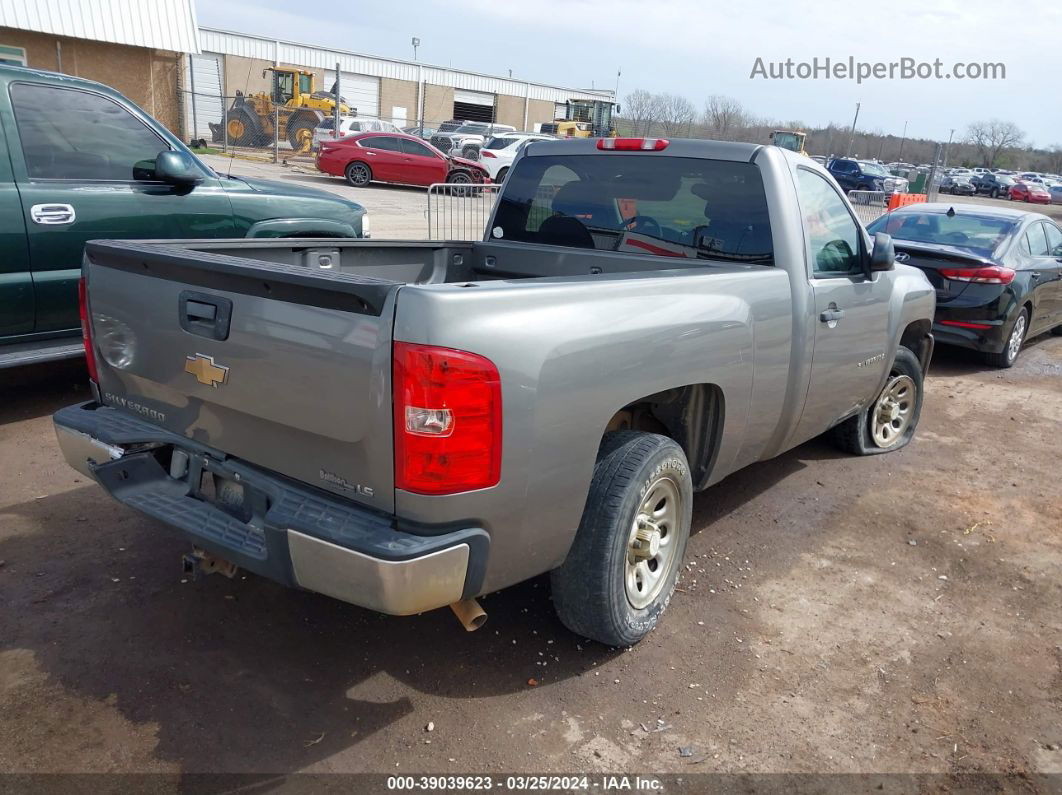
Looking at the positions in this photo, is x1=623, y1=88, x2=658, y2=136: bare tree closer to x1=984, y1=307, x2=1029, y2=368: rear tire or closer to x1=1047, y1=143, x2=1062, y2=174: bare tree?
x1=984, y1=307, x2=1029, y2=368: rear tire

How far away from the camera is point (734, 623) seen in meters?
3.60

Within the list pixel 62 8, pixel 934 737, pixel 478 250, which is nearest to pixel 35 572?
pixel 478 250

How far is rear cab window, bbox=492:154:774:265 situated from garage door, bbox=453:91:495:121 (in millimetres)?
49594

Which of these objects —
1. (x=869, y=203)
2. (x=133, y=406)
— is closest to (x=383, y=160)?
(x=869, y=203)

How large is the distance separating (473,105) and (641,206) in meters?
52.2

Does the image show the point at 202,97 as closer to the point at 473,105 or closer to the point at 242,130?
the point at 242,130

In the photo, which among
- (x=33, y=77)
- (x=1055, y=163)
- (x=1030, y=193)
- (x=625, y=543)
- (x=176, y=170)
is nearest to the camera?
(x=625, y=543)

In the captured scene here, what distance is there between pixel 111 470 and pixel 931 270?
25.0 ft

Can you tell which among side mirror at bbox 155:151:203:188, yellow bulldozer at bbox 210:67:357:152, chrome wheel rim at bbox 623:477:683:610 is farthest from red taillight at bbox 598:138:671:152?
yellow bulldozer at bbox 210:67:357:152

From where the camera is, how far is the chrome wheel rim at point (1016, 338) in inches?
337

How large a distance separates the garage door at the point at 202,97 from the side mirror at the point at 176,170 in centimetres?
2001

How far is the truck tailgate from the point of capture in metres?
2.42

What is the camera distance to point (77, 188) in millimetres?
5309

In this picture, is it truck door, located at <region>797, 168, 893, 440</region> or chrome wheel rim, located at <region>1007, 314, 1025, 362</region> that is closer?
truck door, located at <region>797, 168, 893, 440</region>
